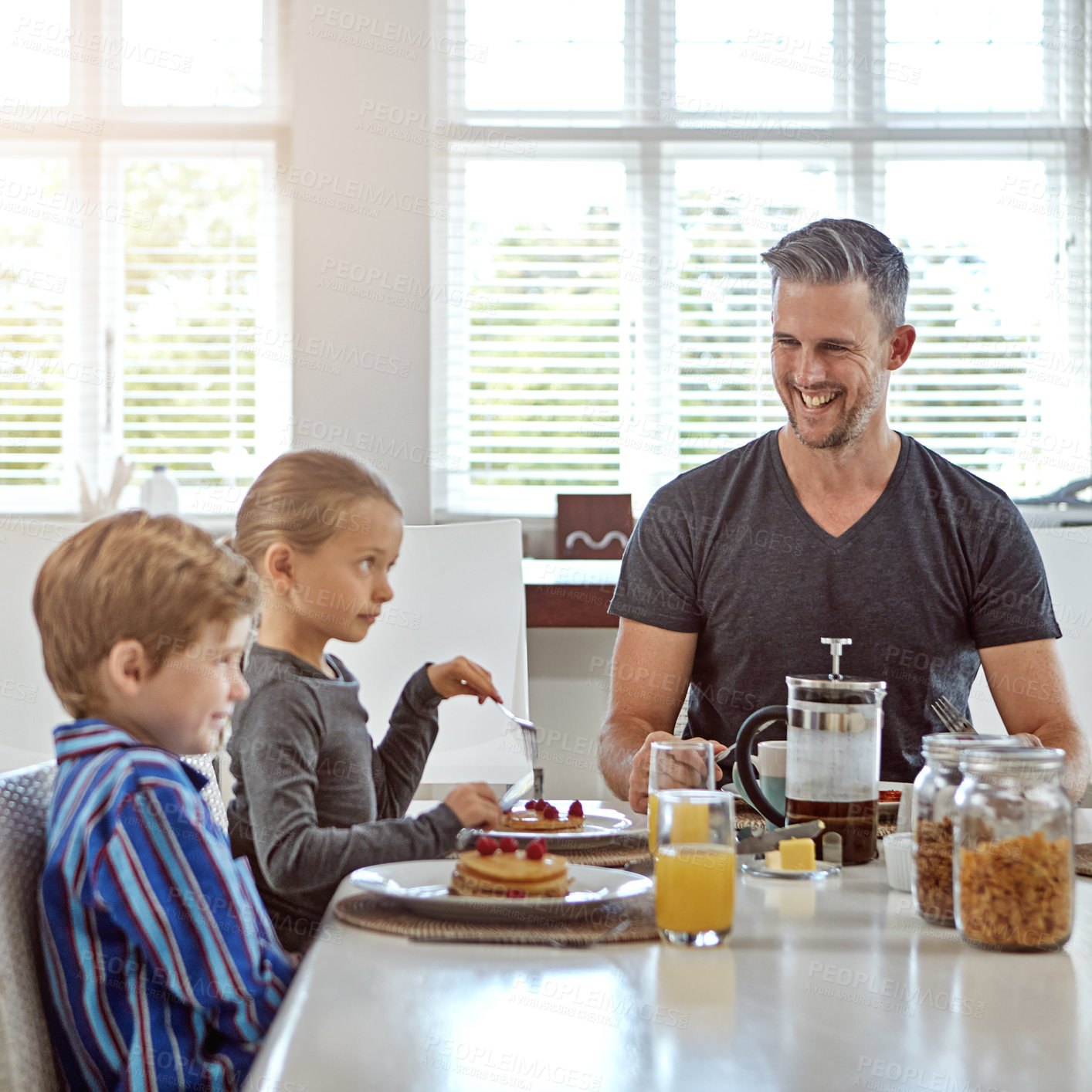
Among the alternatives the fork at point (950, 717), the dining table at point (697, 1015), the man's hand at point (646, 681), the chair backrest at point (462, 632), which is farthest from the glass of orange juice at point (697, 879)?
the chair backrest at point (462, 632)

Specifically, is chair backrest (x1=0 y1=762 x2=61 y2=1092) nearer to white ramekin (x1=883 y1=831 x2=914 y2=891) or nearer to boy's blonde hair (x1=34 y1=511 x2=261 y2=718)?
boy's blonde hair (x1=34 y1=511 x2=261 y2=718)

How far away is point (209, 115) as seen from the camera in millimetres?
3172

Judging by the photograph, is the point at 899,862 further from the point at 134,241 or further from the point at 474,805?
the point at 134,241

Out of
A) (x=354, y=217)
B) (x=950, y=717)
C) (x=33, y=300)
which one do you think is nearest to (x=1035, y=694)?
(x=950, y=717)

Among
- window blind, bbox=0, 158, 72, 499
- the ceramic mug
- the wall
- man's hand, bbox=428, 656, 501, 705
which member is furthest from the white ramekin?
window blind, bbox=0, 158, 72, 499

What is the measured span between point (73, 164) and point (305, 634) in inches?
95.0

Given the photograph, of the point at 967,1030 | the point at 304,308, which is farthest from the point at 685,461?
the point at 967,1030

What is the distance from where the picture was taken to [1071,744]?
4.91 feet

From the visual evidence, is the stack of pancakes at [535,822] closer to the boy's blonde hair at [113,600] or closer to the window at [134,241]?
the boy's blonde hair at [113,600]

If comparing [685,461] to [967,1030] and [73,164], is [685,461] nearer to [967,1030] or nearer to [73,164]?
[73,164]

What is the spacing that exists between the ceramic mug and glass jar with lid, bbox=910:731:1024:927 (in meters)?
0.23

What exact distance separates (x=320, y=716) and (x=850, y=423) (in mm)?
890

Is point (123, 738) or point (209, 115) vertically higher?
point (209, 115)

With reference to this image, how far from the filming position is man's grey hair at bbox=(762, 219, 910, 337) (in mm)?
1666
